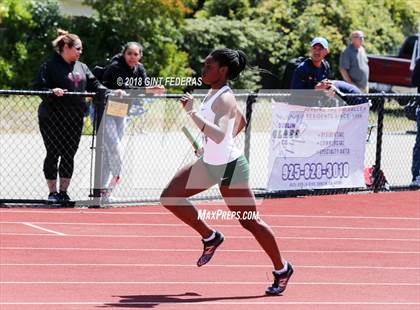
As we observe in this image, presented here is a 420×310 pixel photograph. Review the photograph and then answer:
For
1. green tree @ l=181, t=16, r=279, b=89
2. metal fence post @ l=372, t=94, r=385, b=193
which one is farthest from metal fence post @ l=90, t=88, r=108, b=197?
green tree @ l=181, t=16, r=279, b=89

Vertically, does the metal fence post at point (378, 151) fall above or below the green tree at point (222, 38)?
above

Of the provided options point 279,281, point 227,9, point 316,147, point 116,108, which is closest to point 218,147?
point 279,281

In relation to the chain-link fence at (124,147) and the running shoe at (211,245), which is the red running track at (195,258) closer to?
the running shoe at (211,245)

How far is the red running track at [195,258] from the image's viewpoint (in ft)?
27.8

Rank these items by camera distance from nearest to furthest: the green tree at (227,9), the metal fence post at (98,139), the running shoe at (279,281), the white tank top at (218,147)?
the white tank top at (218,147) → the running shoe at (279,281) → the metal fence post at (98,139) → the green tree at (227,9)

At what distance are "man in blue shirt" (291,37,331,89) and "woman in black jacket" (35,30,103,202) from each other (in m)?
2.82

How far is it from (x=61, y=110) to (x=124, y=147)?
137 cm

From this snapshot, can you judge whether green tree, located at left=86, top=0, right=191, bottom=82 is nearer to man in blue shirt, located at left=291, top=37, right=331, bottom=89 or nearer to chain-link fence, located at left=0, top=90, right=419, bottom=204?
chain-link fence, located at left=0, top=90, right=419, bottom=204

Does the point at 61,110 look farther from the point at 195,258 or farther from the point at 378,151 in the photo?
the point at 378,151

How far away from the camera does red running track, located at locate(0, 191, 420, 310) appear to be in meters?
8.48


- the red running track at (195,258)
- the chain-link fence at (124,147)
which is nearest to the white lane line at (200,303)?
the red running track at (195,258)

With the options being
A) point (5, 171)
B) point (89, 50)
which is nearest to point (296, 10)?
point (89, 50)

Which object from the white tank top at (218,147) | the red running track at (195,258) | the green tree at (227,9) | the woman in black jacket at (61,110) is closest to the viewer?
the white tank top at (218,147)

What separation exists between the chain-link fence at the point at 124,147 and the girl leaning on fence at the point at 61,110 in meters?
0.01
